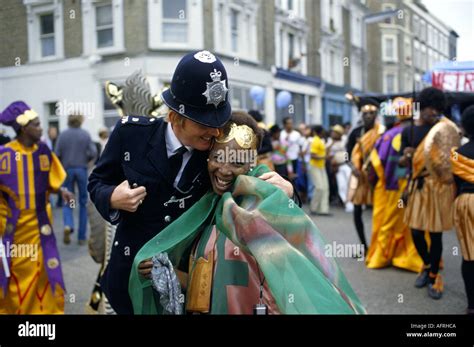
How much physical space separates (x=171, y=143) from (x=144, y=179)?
6.1 inches

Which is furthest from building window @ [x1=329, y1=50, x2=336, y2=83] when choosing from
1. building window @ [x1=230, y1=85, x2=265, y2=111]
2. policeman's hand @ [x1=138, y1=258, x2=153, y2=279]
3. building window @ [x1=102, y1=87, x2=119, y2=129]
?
policeman's hand @ [x1=138, y1=258, x2=153, y2=279]

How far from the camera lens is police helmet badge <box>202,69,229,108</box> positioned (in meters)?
1.79

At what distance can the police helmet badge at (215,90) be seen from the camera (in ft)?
5.86

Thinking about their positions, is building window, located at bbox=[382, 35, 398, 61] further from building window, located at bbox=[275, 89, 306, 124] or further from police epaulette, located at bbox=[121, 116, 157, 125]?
police epaulette, located at bbox=[121, 116, 157, 125]

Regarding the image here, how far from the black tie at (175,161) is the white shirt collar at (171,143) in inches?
0.4

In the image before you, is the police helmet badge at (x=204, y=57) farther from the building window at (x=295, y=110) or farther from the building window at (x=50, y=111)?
the building window at (x=50, y=111)

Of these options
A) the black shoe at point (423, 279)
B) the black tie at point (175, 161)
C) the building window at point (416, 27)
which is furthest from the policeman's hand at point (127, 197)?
the black shoe at point (423, 279)

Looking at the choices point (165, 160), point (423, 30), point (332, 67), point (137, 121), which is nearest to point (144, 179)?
point (165, 160)

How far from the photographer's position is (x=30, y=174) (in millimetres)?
3412

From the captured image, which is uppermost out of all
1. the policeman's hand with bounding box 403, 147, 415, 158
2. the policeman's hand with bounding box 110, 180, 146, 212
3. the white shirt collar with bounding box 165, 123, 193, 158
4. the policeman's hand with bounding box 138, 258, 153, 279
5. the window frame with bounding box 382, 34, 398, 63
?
the window frame with bounding box 382, 34, 398, 63

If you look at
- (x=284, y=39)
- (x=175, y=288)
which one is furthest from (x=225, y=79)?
(x=284, y=39)

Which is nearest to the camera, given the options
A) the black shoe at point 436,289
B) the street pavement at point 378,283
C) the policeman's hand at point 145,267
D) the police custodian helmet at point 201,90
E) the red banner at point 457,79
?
the police custodian helmet at point 201,90

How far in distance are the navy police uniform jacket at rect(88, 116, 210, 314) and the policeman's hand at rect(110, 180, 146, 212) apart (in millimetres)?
40

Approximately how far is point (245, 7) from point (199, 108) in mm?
953
